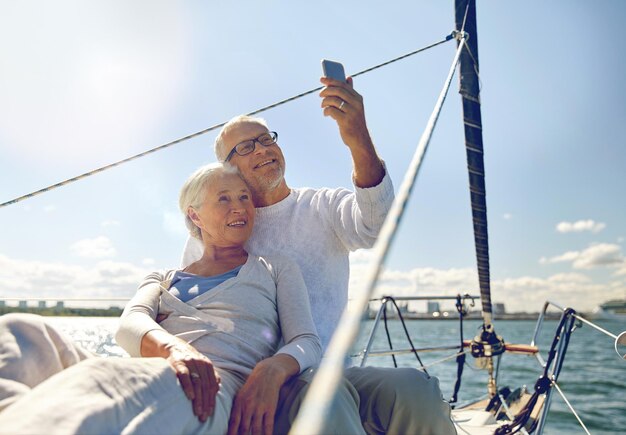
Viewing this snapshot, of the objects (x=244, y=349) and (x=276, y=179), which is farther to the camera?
(x=276, y=179)

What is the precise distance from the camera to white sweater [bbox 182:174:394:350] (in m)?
1.73

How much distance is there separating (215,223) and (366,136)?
0.56m

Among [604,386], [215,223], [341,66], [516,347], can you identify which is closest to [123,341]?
[215,223]

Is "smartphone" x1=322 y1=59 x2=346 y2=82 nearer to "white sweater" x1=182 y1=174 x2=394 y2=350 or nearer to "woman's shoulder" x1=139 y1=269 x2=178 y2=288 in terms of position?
"white sweater" x1=182 y1=174 x2=394 y2=350

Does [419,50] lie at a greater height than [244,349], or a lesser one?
greater

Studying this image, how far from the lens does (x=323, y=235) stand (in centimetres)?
192

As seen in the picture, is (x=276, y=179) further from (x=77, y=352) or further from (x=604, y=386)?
(x=604, y=386)

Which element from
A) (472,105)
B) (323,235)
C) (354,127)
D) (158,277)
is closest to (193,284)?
(158,277)

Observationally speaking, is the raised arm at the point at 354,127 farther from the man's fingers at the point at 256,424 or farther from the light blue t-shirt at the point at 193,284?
the man's fingers at the point at 256,424

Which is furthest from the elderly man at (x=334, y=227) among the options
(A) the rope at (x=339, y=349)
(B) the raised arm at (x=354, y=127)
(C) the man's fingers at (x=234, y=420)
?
(A) the rope at (x=339, y=349)

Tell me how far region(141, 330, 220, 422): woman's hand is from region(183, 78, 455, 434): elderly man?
0.77ft

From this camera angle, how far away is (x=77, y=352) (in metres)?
1.18

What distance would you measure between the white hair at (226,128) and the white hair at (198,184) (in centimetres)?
25

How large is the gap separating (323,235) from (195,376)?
896mm
